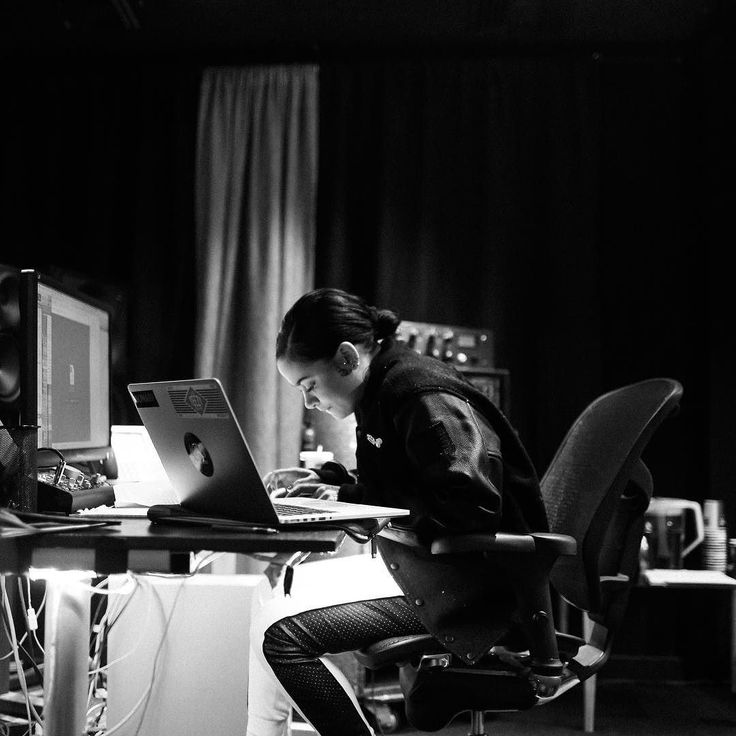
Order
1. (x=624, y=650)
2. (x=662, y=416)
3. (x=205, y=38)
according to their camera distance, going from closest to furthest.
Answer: (x=662, y=416) → (x=624, y=650) → (x=205, y=38)

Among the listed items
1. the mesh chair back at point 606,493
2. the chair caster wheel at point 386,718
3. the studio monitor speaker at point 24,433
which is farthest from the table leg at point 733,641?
the studio monitor speaker at point 24,433

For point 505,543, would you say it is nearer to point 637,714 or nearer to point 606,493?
point 606,493

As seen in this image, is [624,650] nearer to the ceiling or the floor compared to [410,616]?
nearer to the floor

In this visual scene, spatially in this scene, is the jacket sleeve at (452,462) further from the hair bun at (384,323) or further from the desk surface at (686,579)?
the desk surface at (686,579)

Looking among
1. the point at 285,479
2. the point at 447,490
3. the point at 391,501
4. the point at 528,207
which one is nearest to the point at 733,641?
the point at 285,479

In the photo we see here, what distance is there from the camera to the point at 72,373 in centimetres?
160

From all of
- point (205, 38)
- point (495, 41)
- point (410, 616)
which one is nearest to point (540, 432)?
point (495, 41)

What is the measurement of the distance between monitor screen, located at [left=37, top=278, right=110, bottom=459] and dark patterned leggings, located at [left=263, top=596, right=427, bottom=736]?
1.78 ft

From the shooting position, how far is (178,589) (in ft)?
6.40

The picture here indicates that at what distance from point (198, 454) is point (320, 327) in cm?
44

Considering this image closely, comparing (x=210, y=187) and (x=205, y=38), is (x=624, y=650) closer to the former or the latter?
(x=210, y=187)

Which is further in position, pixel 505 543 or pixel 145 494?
pixel 145 494

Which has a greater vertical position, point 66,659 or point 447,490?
point 447,490

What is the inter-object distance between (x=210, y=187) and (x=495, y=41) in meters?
1.34
